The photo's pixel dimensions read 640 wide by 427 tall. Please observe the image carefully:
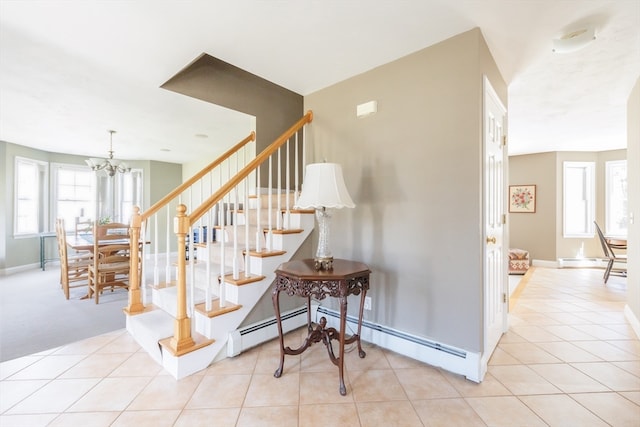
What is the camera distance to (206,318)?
2084mm

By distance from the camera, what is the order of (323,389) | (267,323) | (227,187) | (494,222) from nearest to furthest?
(323,389) < (227,187) < (494,222) < (267,323)

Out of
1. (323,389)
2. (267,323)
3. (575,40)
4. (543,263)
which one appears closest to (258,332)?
(267,323)

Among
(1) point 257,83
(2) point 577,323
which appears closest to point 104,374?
(1) point 257,83

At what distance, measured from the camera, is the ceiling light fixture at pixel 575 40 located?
1.93 metres

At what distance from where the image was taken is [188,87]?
9.56 ft

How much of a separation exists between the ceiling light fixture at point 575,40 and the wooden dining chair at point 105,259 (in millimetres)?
4659

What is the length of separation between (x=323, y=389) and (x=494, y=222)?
1.82m

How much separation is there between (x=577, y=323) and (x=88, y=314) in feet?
16.8

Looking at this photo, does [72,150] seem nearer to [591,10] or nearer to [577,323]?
[591,10]

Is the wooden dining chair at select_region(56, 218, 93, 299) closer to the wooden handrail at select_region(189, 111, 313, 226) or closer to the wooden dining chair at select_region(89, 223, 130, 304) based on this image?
the wooden dining chair at select_region(89, 223, 130, 304)

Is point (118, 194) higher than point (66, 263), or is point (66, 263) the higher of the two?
point (118, 194)

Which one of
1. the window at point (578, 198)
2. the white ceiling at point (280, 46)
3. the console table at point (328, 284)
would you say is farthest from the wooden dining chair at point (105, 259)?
the window at point (578, 198)

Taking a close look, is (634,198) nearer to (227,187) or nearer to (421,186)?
(421,186)

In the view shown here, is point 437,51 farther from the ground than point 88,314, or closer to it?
farther from the ground
